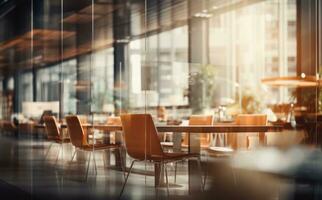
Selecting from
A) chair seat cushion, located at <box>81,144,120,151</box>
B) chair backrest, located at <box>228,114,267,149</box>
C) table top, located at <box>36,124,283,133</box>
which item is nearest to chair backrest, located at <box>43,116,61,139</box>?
chair seat cushion, located at <box>81,144,120,151</box>

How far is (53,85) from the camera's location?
570cm

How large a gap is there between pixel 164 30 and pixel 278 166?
1.53 metres

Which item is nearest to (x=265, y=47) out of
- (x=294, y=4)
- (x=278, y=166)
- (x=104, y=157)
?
(x=294, y=4)

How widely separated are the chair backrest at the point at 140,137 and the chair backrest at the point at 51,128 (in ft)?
3.67

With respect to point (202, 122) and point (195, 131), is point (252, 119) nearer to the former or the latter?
point (195, 131)

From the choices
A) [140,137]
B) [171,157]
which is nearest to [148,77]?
[140,137]

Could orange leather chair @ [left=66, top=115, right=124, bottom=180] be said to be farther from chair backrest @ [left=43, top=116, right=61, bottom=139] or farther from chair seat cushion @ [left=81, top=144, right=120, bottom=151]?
chair backrest @ [left=43, top=116, right=61, bottom=139]

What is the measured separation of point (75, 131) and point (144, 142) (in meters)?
0.93

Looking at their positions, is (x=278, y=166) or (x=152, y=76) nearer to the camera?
(x=278, y=166)

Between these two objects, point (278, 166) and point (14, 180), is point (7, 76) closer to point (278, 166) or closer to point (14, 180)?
point (14, 180)

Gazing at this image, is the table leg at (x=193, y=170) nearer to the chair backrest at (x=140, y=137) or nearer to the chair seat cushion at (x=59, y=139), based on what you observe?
the chair backrest at (x=140, y=137)

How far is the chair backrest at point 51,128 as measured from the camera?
18.5 ft

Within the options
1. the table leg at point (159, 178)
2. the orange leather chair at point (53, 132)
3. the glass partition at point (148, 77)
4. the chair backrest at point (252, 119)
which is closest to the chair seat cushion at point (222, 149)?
the glass partition at point (148, 77)

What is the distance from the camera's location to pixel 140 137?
4.70 m
